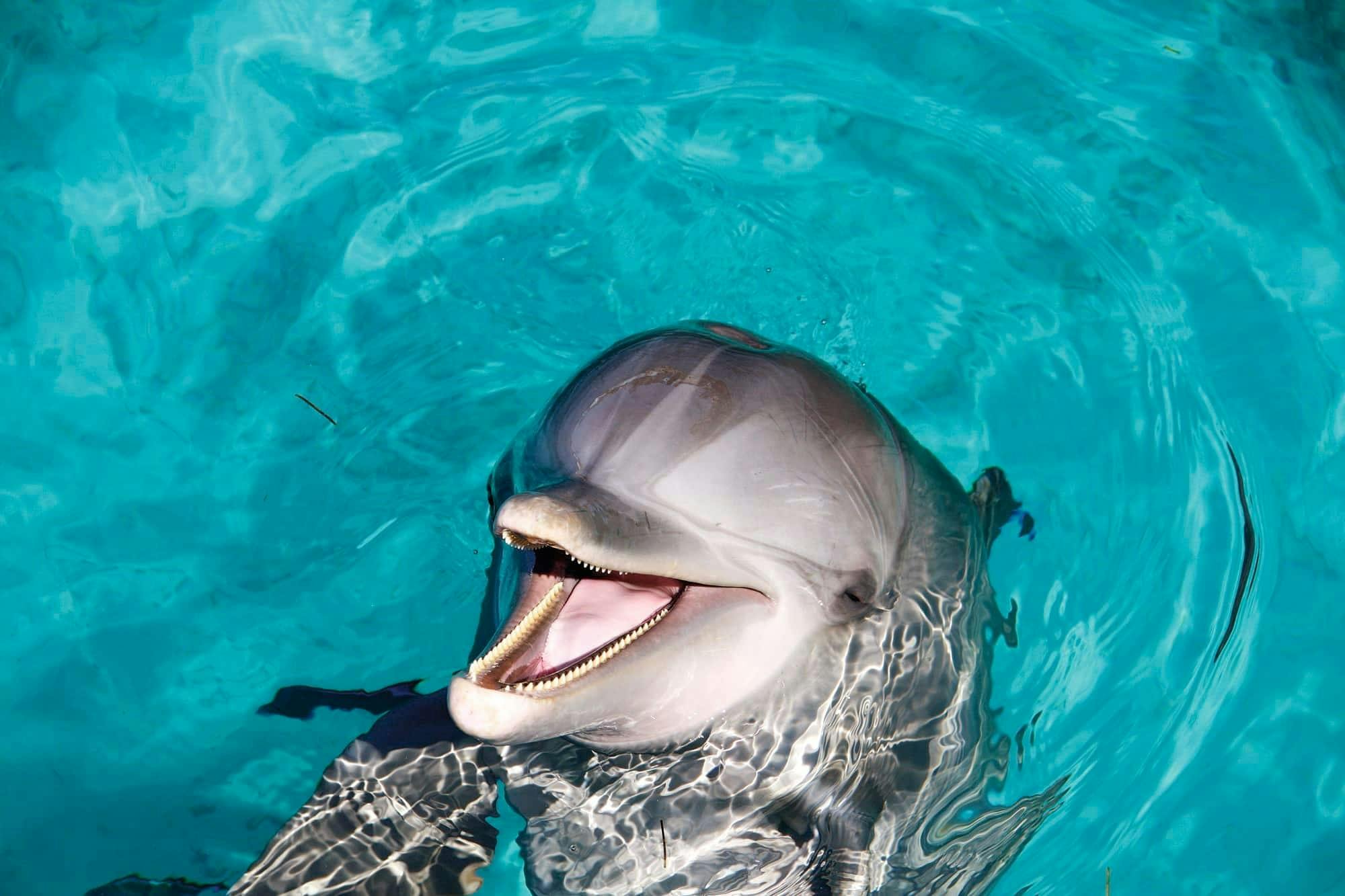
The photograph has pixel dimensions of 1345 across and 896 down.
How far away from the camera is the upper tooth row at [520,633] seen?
2.65m

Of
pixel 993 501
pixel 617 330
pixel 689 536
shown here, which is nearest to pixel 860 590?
pixel 689 536

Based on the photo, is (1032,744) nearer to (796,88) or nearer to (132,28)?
(796,88)

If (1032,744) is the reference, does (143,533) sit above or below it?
below

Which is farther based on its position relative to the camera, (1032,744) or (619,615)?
(1032,744)

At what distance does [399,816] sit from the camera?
3.92 meters

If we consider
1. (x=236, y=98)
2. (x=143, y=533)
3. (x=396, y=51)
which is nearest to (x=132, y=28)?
(x=236, y=98)

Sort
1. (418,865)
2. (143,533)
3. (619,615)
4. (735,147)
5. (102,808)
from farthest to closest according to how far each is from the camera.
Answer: (735,147)
(143,533)
(102,808)
(418,865)
(619,615)

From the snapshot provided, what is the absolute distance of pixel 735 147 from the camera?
21.3 ft

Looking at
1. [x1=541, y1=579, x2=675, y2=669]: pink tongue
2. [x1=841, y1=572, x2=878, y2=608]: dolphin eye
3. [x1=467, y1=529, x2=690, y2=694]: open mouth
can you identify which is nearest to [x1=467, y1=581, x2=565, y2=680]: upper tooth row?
[x1=467, y1=529, x2=690, y2=694]: open mouth

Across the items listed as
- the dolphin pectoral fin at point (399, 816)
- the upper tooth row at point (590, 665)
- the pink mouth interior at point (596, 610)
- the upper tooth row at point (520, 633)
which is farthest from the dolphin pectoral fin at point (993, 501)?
the dolphin pectoral fin at point (399, 816)

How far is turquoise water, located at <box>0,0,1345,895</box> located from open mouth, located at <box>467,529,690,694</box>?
195 centimetres

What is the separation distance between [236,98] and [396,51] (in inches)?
41.8

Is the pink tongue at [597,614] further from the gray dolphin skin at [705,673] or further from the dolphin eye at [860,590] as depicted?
the dolphin eye at [860,590]

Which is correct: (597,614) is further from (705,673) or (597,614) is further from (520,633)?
(520,633)
